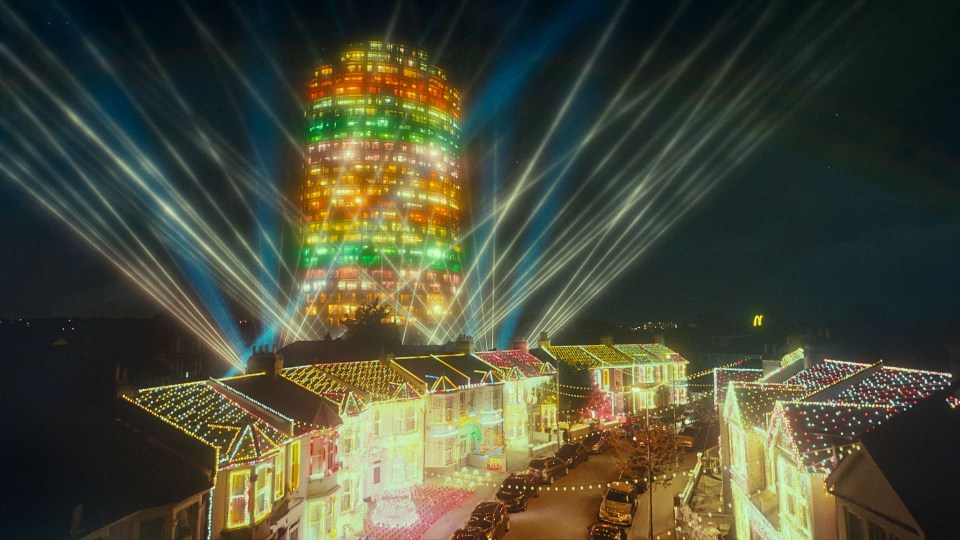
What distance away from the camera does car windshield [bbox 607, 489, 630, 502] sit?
78.3 feet

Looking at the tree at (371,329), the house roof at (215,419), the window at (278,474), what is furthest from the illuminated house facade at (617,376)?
the house roof at (215,419)

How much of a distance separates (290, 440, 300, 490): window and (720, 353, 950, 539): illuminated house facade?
16033 mm

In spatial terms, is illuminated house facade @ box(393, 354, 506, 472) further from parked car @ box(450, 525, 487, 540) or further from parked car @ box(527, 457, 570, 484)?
parked car @ box(450, 525, 487, 540)

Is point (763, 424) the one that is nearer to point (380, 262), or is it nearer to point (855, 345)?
point (855, 345)

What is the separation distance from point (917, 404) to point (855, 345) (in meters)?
38.7

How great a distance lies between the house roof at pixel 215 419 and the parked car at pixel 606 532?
12.7 meters

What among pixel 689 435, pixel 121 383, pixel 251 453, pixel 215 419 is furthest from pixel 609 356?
pixel 121 383

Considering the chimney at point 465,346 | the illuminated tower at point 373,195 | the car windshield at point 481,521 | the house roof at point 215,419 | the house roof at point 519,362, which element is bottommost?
the car windshield at point 481,521

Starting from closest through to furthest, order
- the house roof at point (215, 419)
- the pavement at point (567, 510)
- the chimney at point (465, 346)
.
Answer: the house roof at point (215, 419), the pavement at point (567, 510), the chimney at point (465, 346)

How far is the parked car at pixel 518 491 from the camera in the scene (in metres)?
25.1

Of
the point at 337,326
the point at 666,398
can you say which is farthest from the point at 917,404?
the point at 337,326

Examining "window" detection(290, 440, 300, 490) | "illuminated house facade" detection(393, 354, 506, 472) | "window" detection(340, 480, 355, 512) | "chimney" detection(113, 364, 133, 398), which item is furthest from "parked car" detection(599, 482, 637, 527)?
"chimney" detection(113, 364, 133, 398)

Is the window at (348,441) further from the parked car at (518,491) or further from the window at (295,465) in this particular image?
the parked car at (518,491)

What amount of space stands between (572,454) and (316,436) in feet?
64.0
